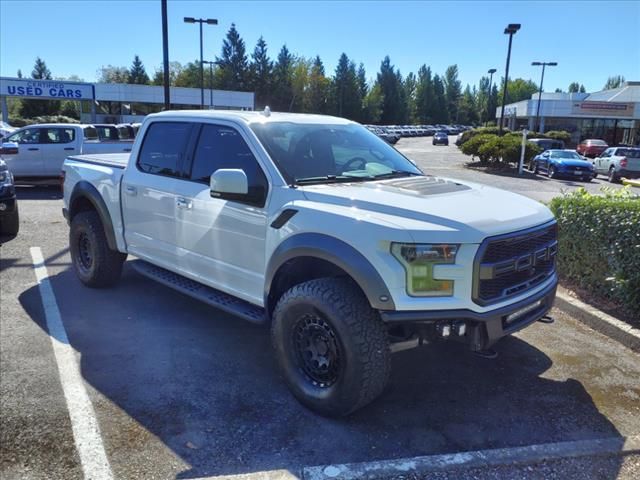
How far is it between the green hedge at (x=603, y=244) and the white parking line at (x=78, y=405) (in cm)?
457

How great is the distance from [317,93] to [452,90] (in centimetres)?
5372

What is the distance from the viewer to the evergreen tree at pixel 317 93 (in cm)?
9788

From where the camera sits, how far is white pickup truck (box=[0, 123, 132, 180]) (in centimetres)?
1374

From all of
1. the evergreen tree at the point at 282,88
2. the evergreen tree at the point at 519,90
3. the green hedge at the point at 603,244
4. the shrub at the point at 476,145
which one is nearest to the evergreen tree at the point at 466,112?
the evergreen tree at the point at 519,90

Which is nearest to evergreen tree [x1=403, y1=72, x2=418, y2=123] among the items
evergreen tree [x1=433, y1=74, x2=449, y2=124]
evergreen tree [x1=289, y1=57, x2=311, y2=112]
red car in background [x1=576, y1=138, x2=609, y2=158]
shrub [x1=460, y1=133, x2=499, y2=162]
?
evergreen tree [x1=433, y1=74, x2=449, y2=124]

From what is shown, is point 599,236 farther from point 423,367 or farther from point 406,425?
point 406,425

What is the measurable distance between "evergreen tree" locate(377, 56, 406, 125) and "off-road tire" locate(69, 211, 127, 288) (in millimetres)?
109602

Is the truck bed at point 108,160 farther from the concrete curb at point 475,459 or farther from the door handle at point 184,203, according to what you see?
the concrete curb at point 475,459

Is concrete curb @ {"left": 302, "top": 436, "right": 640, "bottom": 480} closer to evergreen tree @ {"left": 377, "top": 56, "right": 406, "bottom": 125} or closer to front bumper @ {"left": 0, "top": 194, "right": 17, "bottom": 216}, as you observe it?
front bumper @ {"left": 0, "top": 194, "right": 17, "bottom": 216}

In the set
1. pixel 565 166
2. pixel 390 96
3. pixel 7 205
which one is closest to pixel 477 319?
pixel 7 205

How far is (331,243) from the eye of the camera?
335cm

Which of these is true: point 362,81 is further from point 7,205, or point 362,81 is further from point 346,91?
point 7,205

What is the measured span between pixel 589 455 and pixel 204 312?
3620 mm

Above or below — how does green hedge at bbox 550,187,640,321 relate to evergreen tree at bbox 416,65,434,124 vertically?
below
